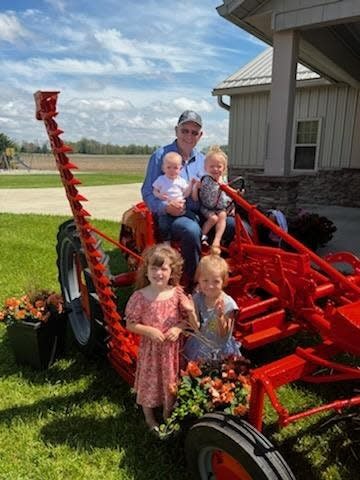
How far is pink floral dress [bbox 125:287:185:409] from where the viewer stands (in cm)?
243

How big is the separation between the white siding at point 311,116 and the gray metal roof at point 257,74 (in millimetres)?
397

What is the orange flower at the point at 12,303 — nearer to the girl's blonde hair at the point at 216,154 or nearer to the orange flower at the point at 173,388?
the orange flower at the point at 173,388

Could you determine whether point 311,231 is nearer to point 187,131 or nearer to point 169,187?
point 187,131

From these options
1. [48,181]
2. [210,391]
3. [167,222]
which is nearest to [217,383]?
[210,391]

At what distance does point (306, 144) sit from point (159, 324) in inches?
428

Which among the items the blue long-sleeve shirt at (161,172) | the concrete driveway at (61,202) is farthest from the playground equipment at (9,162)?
the blue long-sleeve shirt at (161,172)

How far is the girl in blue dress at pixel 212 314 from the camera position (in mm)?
2461

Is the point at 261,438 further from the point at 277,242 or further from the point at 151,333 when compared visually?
the point at 277,242

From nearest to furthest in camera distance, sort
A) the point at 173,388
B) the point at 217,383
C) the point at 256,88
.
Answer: the point at 217,383
the point at 173,388
the point at 256,88

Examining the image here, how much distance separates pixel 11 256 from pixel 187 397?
5218mm

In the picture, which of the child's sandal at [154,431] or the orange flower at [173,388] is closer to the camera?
the orange flower at [173,388]

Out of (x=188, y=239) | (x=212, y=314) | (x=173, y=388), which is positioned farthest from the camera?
(x=188, y=239)

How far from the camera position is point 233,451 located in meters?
1.83

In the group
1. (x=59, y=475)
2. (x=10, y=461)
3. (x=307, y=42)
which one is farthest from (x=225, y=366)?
(x=307, y=42)
